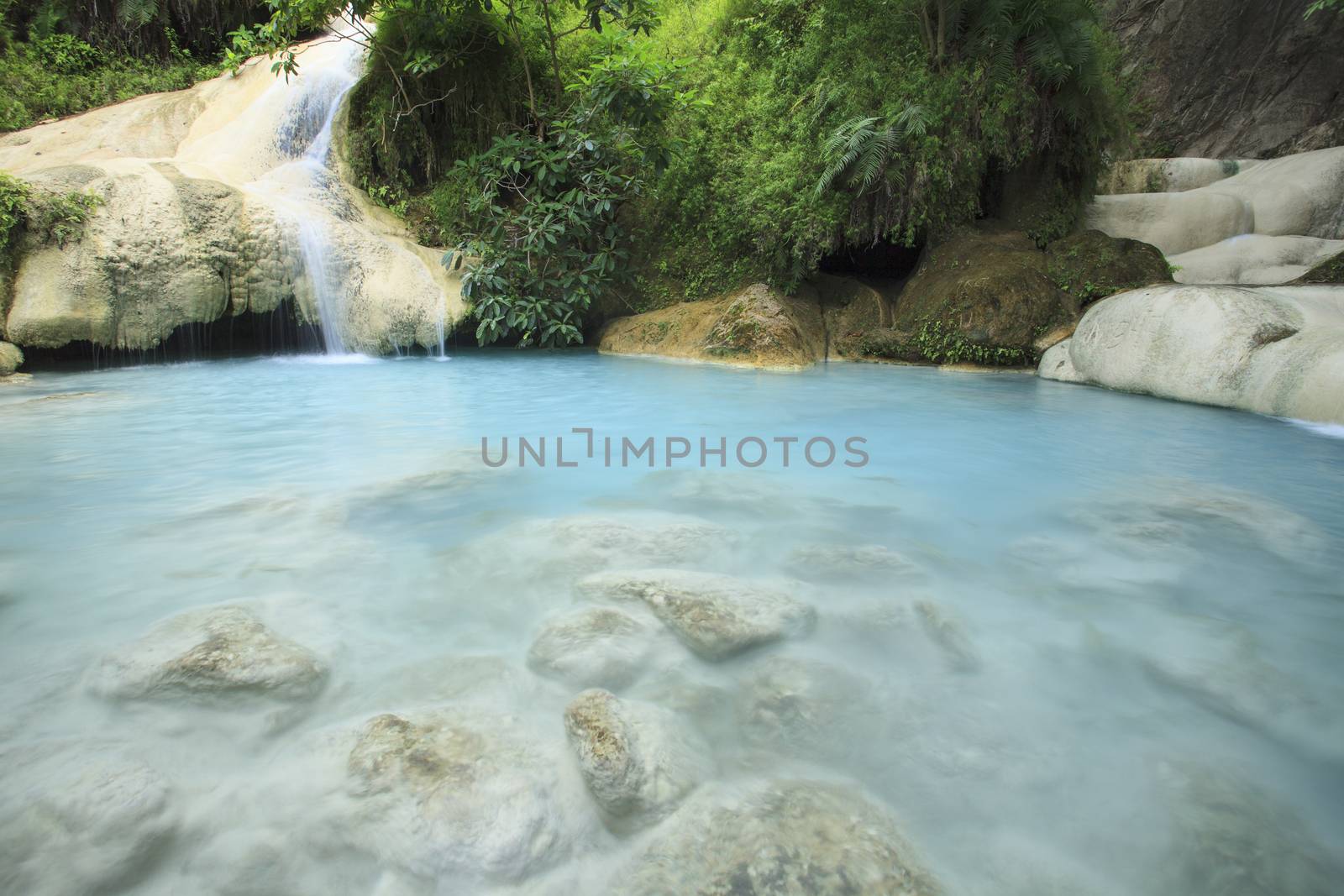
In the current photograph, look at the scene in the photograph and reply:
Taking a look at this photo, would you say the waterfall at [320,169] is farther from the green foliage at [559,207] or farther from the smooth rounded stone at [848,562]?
the smooth rounded stone at [848,562]

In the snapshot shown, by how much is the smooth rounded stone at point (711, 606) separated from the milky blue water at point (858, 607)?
5 centimetres

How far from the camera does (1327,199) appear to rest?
9.51 meters

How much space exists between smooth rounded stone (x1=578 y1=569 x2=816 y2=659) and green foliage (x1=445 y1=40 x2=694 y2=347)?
23.0 ft

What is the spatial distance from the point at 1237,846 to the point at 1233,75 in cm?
1608

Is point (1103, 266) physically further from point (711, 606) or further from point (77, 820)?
point (77, 820)

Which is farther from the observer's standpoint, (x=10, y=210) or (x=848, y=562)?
(x=10, y=210)

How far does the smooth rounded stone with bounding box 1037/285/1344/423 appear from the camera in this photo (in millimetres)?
4686

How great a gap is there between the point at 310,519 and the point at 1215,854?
279 cm

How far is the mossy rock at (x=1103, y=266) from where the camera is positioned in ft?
23.6

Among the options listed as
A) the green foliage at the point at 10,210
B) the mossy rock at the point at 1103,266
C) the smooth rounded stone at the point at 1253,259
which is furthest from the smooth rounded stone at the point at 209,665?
the smooth rounded stone at the point at 1253,259

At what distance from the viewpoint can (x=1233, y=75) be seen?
40.6ft

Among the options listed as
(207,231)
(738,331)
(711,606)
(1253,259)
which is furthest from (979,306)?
(207,231)

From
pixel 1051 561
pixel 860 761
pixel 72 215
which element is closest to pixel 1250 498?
pixel 1051 561

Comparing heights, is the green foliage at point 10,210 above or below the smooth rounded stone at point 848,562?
above
